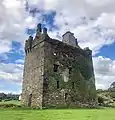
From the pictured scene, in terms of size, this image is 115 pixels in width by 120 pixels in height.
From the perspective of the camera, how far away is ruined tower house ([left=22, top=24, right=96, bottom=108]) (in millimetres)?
37781

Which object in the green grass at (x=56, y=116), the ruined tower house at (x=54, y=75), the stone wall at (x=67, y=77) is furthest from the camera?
the stone wall at (x=67, y=77)

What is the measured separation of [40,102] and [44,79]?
12.3 feet

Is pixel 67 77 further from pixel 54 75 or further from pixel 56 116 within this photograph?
pixel 56 116

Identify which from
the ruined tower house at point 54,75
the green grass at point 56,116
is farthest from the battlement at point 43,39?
the green grass at point 56,116

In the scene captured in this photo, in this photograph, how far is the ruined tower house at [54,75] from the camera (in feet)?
124

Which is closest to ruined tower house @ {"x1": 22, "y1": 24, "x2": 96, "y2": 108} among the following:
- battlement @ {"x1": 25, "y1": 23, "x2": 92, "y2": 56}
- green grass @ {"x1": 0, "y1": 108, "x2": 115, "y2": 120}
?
battlement @ {"x1": 25, "y1": 23, "x2": 92, "y2": 56}

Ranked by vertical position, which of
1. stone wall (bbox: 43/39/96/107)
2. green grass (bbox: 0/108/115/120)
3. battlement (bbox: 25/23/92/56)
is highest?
battlement (bbox: 25/23/92/56)

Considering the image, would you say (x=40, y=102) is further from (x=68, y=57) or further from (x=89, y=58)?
(x=89, y=58)

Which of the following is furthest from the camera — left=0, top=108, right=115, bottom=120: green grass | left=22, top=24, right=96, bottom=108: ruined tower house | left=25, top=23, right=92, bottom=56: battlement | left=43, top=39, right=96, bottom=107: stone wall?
left=25, top=23, right=92, bottom=56: battlement

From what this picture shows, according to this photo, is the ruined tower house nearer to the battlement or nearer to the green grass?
the battlement

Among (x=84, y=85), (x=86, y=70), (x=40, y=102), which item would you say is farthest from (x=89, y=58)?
(x=40, y=102)

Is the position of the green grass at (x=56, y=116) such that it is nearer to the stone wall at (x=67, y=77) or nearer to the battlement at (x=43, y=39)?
the stone wall at (x=67, y=77)

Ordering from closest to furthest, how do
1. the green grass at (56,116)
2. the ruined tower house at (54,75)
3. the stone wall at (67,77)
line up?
the green grass at (56,116)
the ruined tower house at (54,75)
the stone wall at (67,77)

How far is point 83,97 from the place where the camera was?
42.7 m
